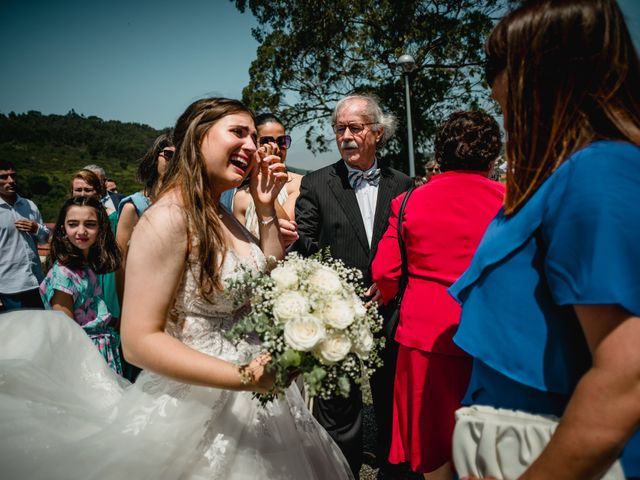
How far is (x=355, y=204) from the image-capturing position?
3.64 m

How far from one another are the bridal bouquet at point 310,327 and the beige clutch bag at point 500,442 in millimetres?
441

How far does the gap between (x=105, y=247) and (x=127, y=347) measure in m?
2.52

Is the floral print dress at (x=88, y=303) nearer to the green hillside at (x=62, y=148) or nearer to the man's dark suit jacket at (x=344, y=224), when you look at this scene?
the man's dark suit jacket at (x=344, y=224)

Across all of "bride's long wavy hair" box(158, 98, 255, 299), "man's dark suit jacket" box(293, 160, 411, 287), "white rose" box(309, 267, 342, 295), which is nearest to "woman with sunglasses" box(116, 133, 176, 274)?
"man's dark suit jacket" box(293, 160, 411, 287)

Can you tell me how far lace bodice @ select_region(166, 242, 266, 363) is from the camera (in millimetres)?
1812

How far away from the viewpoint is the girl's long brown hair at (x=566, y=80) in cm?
96

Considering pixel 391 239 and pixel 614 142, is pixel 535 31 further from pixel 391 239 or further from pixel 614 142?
pixel 391 239

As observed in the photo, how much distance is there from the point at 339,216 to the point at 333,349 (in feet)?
7.33

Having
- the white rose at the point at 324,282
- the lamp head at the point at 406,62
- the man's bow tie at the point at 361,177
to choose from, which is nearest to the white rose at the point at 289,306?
the white rose at the point at 324,282

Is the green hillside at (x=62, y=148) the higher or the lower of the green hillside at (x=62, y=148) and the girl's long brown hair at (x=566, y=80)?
the higher

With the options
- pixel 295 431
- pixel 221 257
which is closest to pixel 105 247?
pixel 221 257

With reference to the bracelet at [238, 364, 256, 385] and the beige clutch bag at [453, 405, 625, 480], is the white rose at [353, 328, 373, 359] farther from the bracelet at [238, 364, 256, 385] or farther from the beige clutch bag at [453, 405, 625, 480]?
the beige clutch bag at [453, 405, 625, 480]

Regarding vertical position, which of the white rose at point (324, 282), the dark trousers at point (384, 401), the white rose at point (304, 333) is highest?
the white rose at point (324, 282)

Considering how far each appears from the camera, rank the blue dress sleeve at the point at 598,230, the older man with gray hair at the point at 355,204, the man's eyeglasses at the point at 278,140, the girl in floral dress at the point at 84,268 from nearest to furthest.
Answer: the blue dress sleeve at the point at 598,230 < the girl in floral dress at the point at 84,268 < the older man with gray hair at the point at 355,204 < the man's eyeglasses at the point at 278,140
